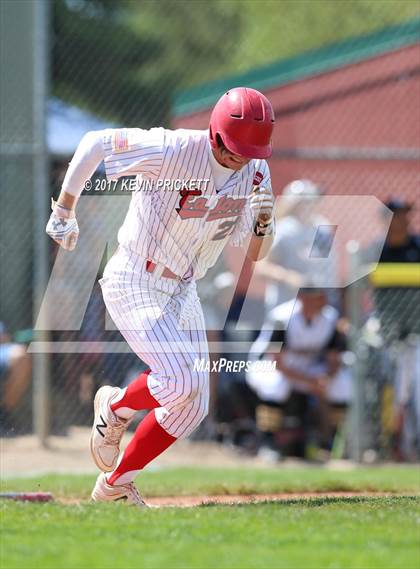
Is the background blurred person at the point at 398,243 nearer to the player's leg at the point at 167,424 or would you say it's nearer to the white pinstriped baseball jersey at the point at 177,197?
the white pinstriped baseball jersey at the point at 177,197

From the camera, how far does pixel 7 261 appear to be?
9.15 meters

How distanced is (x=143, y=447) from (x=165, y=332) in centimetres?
55

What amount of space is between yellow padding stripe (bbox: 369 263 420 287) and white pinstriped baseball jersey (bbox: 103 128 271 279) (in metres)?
4.17

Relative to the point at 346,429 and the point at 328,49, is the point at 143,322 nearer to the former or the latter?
the point at 346,429

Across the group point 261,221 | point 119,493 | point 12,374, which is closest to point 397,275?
point 12,374

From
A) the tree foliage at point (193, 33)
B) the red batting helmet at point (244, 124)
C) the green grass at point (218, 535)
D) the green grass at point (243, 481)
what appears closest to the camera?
the green grass at point (218, 535)

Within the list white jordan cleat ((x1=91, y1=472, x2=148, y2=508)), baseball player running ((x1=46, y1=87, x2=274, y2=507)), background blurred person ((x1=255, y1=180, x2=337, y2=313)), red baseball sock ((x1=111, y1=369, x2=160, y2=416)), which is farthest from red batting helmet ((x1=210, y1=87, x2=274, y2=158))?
background blurred person ((x1=255, y1=180, x2=337, y2=313))

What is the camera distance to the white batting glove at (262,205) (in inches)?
219

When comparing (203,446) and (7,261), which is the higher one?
(7,261)

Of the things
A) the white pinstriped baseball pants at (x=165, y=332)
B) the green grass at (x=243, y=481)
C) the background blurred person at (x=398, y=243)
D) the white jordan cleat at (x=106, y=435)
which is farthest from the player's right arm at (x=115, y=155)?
the background blurred person at (x=398, y=243)

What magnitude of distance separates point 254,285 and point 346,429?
1.64 meters

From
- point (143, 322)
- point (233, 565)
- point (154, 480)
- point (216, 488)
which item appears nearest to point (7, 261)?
point (154, 480)

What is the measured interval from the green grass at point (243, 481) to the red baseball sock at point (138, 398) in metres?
1.34

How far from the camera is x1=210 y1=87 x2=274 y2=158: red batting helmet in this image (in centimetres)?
520
